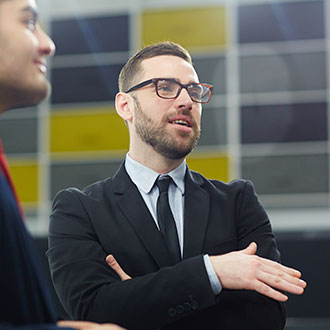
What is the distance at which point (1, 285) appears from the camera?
0.99 metres

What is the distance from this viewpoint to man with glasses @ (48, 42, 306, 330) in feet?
5.27

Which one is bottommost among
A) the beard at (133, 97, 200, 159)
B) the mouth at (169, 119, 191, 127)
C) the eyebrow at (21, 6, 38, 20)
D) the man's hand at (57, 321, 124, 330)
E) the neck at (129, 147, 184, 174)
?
the man's hand at (57, 321, 124, 330)

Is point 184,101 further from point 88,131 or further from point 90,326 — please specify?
point 88,131

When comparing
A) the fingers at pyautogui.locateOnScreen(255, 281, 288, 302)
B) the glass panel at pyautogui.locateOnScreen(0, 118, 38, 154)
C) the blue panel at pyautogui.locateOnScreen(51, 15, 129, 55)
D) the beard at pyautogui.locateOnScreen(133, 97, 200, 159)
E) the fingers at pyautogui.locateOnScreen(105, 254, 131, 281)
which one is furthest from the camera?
the glass panel at pyautogui.locateOnScreen(0, 118, 38, 154)

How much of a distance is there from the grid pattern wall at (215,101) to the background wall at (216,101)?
1 centimetres

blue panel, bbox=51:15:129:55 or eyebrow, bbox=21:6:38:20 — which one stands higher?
blue panel, bbox=51:15:129:55

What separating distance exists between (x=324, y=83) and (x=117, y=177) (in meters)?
7.14

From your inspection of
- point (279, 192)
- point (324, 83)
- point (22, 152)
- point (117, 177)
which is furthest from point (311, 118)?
point (117, 177)

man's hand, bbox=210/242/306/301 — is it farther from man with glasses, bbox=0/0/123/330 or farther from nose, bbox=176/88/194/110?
man with glasses, bbox=0/0/123/330

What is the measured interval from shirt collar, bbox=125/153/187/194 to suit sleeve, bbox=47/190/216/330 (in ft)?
0.76

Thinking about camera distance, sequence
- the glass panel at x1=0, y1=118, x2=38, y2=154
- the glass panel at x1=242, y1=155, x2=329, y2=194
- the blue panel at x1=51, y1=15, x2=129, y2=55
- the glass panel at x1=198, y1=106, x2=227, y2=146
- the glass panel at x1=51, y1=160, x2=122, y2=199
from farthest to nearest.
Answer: the glass panel at x1=0, y1=118, x2=38, y2=154 < the blue panel at x1=51, y1=15, x2=129, y2=55 < the glass panel at x1=51, y1=160, x2=122, y2=199 < the glass panel at x1=198, y1=106, x2=227, y2=146 < the glass panel at x1=242, y1=155, x2=329, y2=194

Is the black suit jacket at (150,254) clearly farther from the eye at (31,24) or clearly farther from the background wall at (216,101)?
the background wall at (216,101)

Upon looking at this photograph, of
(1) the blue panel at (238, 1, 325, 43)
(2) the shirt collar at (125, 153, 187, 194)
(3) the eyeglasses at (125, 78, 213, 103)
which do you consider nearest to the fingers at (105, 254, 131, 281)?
(2) the shirt collar at (125, 153, 187, 194)

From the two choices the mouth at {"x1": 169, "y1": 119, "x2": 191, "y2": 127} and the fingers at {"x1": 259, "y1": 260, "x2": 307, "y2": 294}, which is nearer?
the fingers at {"x1": 259, "y1": 260, "x2": 307, "y2": 294}
